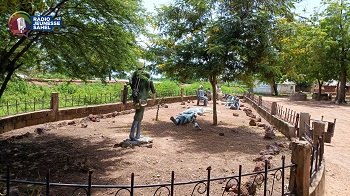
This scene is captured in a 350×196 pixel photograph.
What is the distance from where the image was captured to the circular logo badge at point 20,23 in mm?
5874

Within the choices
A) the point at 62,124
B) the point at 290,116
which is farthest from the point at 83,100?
the point at 290,116

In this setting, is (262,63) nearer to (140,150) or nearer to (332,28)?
(140,150)

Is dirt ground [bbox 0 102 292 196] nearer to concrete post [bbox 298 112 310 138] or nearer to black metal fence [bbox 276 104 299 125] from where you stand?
black metal fence [bbox 276 104 299 125]

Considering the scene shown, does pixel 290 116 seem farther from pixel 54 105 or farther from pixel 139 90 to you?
pixel 54 105

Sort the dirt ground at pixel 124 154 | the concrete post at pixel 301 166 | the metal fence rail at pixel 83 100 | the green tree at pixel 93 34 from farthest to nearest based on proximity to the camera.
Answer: the metal fence rail at pixel 83 100, the green tree at pixel 93 34, the dirt ground at pixel 124 154, the concrete post at pixel 301 166

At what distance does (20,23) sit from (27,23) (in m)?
0.13

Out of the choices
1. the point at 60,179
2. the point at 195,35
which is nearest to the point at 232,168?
the point at 60,179

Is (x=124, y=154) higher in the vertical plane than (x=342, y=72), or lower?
lower

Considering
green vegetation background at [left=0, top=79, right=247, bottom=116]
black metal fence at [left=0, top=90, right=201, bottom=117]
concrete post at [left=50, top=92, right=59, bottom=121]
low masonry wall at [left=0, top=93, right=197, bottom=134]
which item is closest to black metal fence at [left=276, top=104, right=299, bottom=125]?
green vegetation background at [left=0, top=79, right=247, bottom=116]

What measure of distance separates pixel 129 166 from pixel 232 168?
2.22m

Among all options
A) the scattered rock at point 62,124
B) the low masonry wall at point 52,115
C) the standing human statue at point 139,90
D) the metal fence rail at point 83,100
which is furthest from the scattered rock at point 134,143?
the metal fence rail at point 83,100

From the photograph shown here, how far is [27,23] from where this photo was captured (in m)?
6.11

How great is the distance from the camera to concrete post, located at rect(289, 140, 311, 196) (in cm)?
440

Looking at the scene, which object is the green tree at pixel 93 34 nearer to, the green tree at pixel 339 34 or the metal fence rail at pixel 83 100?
the metal fence rail at pixel 83 100
